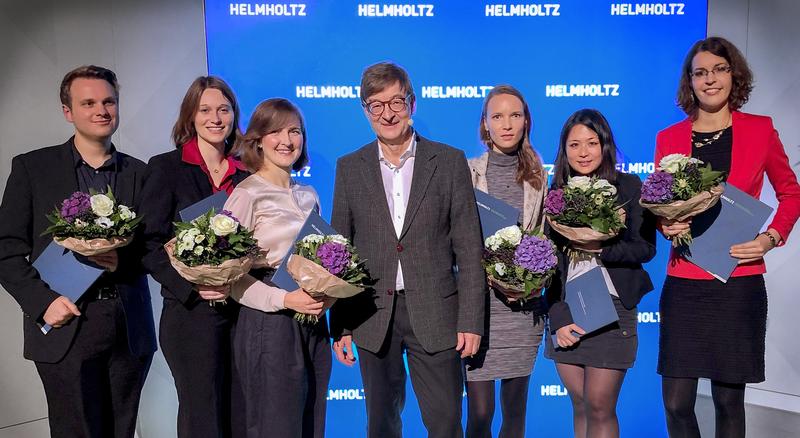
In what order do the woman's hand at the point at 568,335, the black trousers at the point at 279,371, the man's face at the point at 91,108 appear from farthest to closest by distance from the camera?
the woman's hand at the point at 568,335 < the man's face at the point at 91,108 < the black trousers at the point at 279,371

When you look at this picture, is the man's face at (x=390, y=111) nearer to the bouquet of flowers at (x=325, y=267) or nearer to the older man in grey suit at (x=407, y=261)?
the older man in grey suit at (x=407, y=261)

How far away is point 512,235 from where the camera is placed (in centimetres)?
305

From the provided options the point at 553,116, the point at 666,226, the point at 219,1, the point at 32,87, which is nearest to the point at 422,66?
the point at 553,116

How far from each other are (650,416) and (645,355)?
0.48 m

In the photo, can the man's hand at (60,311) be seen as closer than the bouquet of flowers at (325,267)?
No

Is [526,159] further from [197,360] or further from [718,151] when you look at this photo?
[197,360]

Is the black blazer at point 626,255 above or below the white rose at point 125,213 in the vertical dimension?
below

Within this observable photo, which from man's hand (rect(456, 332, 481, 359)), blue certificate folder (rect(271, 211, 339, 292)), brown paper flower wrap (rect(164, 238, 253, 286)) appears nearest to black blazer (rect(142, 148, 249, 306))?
brown paper flower wrap (rect(164, 238, 253, 286))

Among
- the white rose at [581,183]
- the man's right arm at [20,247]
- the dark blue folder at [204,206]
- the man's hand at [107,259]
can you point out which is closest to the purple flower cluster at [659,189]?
the white rose at [581,183]

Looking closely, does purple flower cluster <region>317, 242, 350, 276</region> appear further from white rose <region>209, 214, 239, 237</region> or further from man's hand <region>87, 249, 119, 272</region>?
man's hand <region>87, 249, 119, 272</region>

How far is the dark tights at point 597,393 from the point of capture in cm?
335

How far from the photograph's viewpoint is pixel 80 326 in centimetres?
313

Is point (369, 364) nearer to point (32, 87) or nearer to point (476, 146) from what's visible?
point (476, 146)

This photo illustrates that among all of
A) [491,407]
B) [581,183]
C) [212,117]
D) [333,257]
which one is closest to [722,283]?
[581,183]
